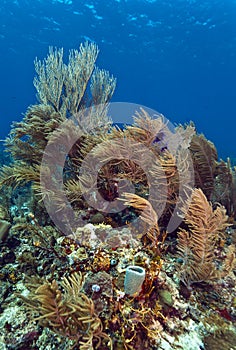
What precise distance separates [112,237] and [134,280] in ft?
2.87

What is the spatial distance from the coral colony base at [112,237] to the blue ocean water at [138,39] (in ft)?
78.0


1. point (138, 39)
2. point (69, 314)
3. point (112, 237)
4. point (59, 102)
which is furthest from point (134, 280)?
point (138, 39)

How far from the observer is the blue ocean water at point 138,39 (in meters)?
26.6

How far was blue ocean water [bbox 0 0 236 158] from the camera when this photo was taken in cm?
2658

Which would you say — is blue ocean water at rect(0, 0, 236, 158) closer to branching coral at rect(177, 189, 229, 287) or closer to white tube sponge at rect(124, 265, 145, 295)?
branching coral at rect(177, 189, 229, 287)

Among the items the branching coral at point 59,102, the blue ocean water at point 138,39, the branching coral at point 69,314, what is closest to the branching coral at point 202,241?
the branching coral at point 69,314

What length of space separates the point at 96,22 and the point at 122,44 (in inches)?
214

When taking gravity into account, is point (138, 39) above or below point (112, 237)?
above

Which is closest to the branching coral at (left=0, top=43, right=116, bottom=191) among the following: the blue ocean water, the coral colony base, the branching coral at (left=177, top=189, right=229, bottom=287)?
the coral colony base

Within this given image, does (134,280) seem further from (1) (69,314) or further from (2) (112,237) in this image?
(2) (112,237)

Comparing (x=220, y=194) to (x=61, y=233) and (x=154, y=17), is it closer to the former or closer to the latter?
(x=61, y=233)

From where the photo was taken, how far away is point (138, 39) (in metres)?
32.4

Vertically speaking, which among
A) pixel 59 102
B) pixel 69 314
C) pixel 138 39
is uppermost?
pixel 138 39

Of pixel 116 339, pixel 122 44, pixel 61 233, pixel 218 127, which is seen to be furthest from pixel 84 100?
pixel 218 127
